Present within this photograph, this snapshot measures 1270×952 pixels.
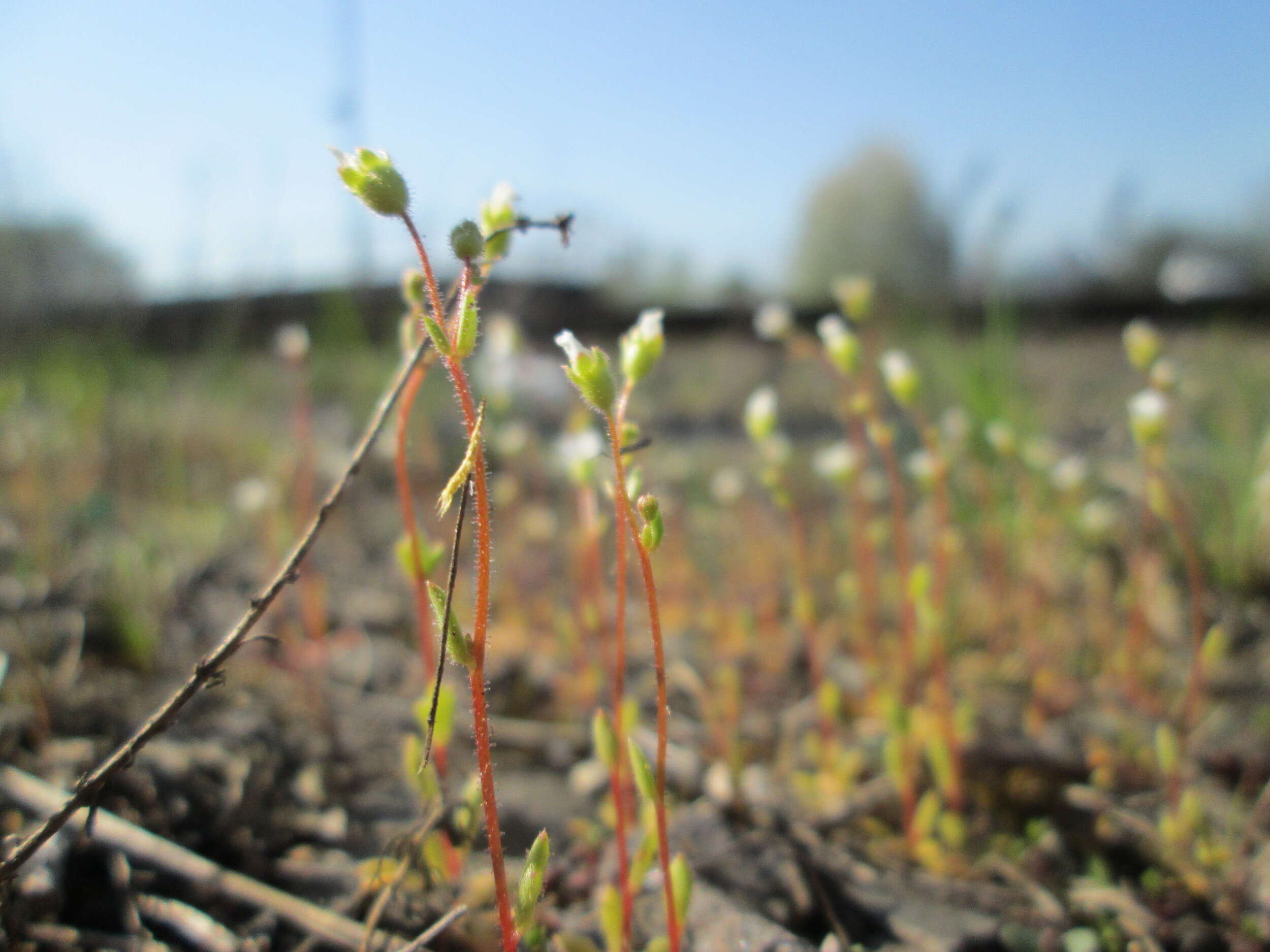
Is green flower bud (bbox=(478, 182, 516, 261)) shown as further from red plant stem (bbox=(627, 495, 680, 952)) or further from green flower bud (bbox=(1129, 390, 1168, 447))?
green flower bud (bbox=(1129, 390, 1168, 447))

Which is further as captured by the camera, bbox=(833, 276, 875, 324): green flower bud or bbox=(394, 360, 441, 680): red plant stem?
bbox=(833, 276, 875, 324): green flower bud

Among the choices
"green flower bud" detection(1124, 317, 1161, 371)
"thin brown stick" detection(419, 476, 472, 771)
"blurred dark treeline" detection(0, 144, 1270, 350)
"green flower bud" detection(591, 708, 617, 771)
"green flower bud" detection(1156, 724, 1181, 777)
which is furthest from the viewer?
"blurred dark treeline" detection(0, 144, 1270, 350)

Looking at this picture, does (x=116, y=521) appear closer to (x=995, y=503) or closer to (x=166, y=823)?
(x=166, y=823)

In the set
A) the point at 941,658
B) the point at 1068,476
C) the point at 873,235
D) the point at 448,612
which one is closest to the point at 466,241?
the point at 448,612

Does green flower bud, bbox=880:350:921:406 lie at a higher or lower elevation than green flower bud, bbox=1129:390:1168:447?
higher

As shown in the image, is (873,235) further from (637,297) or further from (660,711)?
(660,711)

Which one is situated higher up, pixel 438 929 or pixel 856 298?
pixel 856 298

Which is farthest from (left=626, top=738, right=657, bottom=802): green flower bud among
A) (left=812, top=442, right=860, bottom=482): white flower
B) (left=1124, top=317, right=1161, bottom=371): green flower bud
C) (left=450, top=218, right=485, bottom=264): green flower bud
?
(left=1124, top=317, right=1161, bottom=371): green flower bud
